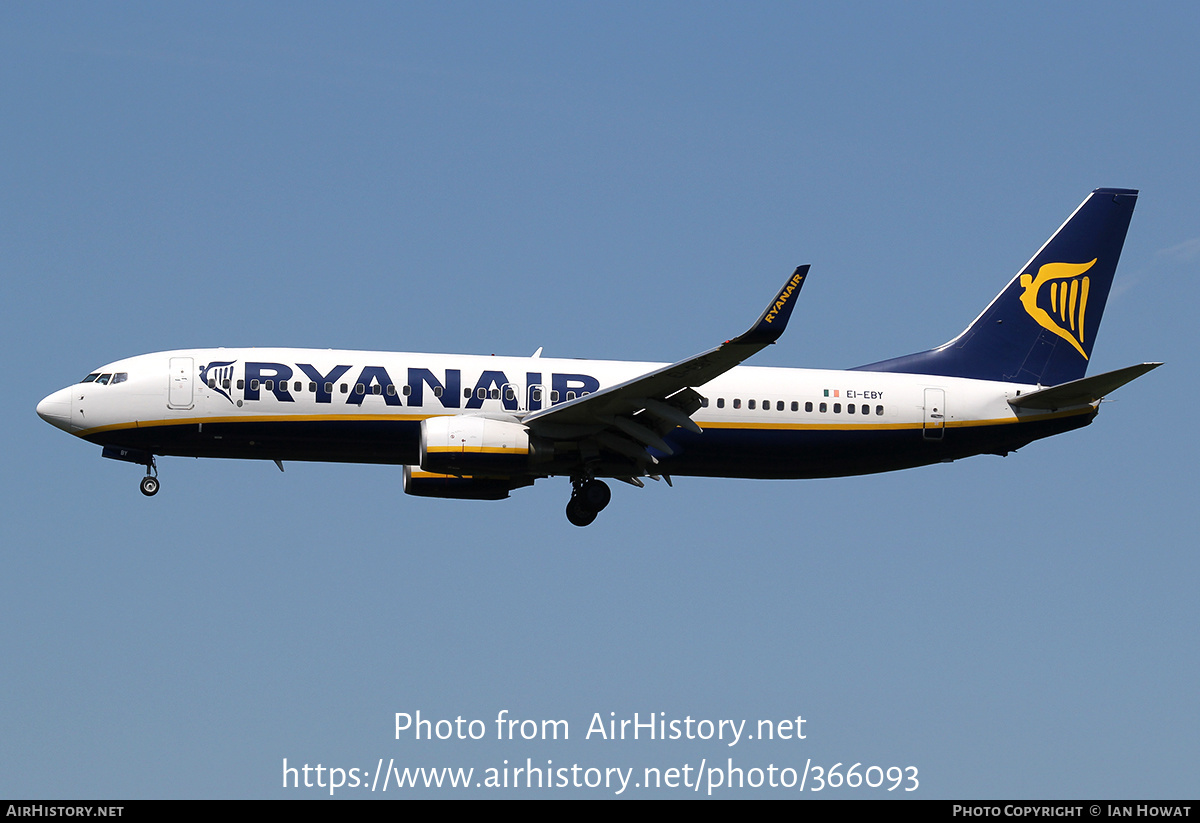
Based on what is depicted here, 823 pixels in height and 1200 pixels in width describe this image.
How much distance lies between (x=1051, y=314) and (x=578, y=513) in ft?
49.0

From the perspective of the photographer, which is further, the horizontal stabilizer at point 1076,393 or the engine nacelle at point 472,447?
the horizontal stabilizer at point 1076,393

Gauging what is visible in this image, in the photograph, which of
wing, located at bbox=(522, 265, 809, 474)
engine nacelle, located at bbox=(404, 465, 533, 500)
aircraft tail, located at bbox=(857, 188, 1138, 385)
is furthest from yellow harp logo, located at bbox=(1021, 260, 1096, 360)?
engine nacelle, located at bbox=(404, 465, 533, 500)

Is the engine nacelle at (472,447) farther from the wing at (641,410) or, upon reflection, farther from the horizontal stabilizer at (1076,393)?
the horizontal stabilizer at (1076,393)

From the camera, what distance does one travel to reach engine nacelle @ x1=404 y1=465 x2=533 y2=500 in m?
37.5

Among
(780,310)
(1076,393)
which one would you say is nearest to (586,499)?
(780,310)

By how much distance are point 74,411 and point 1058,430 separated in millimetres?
24549

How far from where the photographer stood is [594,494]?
35250 millimetres

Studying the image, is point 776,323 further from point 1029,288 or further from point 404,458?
point 1029,288

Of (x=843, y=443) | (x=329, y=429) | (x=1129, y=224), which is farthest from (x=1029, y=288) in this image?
(x=329, y=429)

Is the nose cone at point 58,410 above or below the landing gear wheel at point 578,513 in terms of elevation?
above

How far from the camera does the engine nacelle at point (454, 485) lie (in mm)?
37531

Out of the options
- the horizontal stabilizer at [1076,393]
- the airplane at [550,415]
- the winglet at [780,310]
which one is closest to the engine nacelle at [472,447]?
the airplane at [550,415]

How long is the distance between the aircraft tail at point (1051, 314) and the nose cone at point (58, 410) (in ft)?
66.4

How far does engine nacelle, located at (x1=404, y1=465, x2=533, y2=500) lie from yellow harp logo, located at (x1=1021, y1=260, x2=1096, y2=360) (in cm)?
1506
